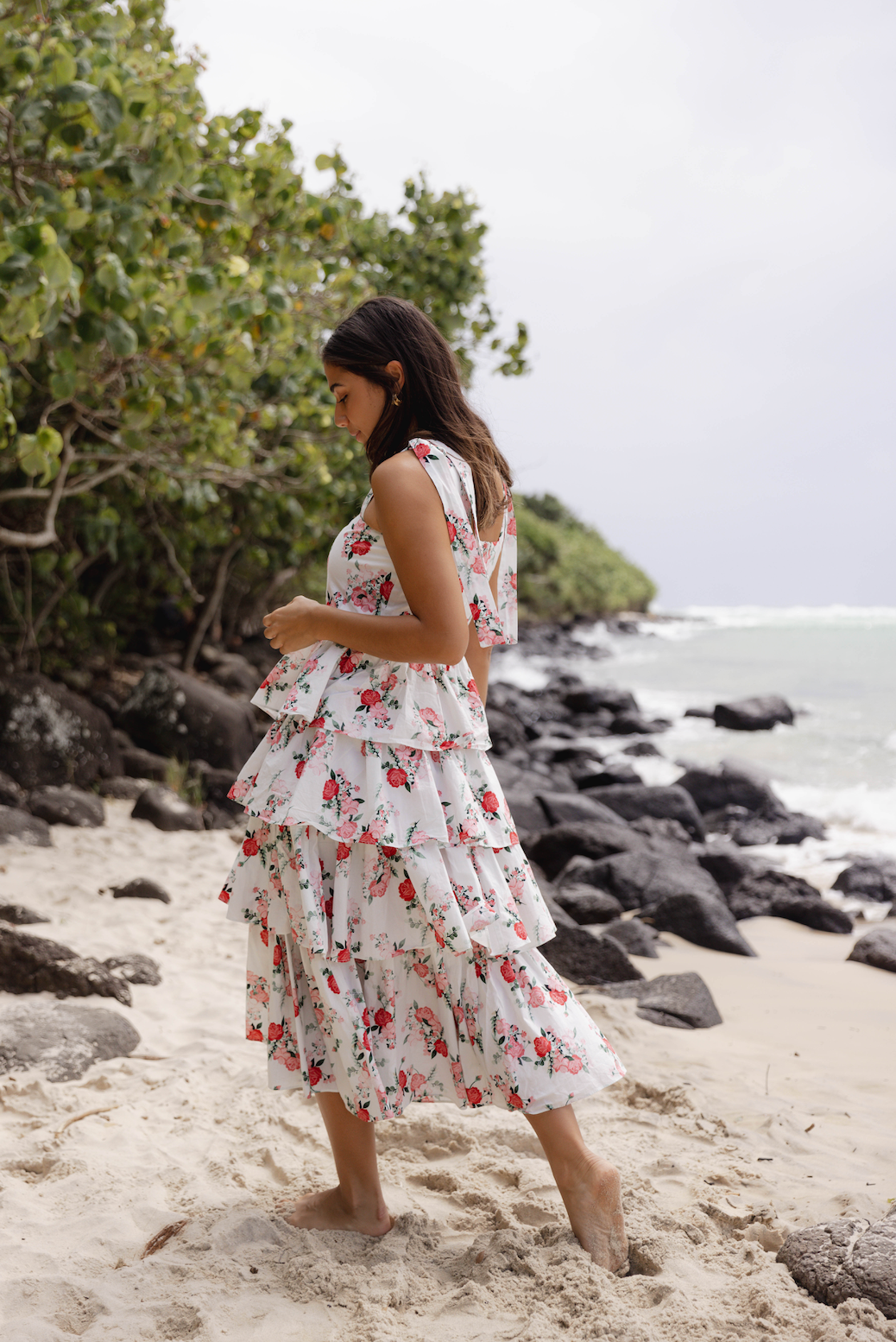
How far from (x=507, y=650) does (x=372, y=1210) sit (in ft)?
77.3

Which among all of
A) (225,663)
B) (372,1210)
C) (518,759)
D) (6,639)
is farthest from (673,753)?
(372,1210)

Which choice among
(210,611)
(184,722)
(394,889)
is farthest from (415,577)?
(210,611)

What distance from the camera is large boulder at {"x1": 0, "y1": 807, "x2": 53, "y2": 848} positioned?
221 inches

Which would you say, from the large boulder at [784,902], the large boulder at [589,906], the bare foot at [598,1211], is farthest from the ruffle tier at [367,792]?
the large boulder at [784,902]

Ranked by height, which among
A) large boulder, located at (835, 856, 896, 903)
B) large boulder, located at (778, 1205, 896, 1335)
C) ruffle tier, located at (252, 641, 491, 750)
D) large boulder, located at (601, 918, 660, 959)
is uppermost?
ruffle tier, located at (252, 641, 491, 750)

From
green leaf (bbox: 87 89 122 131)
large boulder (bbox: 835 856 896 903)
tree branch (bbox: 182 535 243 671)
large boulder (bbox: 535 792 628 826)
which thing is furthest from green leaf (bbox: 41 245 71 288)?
tree branch (bbox: 182 535 243 671)

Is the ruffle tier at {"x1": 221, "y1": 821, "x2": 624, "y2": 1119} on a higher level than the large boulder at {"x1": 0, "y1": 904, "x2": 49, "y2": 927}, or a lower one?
higher

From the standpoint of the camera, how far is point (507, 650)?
25734 mm

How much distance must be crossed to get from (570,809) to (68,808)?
3692mm

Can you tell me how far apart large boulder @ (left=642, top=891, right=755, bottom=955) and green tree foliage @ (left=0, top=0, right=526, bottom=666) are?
3.65 m

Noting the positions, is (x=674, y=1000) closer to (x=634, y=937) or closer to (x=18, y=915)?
(x=634, y=937)

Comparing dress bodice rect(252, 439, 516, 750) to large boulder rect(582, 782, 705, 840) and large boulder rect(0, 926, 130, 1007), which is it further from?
large boulder rect(582, 782, 705, 840)

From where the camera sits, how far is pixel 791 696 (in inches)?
739

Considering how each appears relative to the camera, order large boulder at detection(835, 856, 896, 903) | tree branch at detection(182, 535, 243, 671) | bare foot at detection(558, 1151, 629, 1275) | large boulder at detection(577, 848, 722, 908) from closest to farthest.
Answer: bare foot at detection(558, 1151, 629, 1275) < large boulder at detection(577, 848, 722, 908) < large boulder at detection(835, 856, 896, 903) < tree branch at detection(182, 535, 243, 671)
